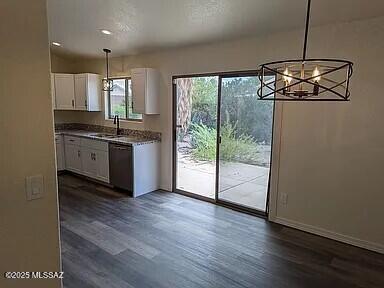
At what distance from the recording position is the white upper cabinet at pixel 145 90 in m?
4.72

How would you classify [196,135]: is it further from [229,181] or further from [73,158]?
[73,158]

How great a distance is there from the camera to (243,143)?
4094mm

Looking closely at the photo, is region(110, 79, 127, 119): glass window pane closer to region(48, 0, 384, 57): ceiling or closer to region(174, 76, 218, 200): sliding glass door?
region(48, 0, 384, 57): ceiling

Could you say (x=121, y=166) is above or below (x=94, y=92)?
below

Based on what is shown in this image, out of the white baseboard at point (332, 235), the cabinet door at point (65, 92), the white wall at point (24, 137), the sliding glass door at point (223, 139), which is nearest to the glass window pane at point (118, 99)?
the cabinet door at point (65, 92)

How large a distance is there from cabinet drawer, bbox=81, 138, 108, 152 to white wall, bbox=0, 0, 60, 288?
11.5 ft

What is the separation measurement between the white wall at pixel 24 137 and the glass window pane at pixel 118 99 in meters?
4.22

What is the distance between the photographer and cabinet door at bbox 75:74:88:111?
19.4ft

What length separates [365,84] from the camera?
9.79 ft

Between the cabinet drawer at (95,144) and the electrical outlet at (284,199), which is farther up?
the cabinet drawer at (95,144)

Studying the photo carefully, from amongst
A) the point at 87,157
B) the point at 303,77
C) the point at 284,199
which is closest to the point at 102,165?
the point at 87,157

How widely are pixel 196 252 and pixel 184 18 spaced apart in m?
2.61

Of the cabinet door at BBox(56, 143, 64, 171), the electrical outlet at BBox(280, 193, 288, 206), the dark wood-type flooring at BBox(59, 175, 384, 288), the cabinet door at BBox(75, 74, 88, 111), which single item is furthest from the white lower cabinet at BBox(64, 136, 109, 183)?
the electrical outlet at BBox(280, 193, 288, 206)

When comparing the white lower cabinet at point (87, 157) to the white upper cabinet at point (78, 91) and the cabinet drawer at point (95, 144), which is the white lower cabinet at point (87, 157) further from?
the white upper cabinet at point (78, 91)
